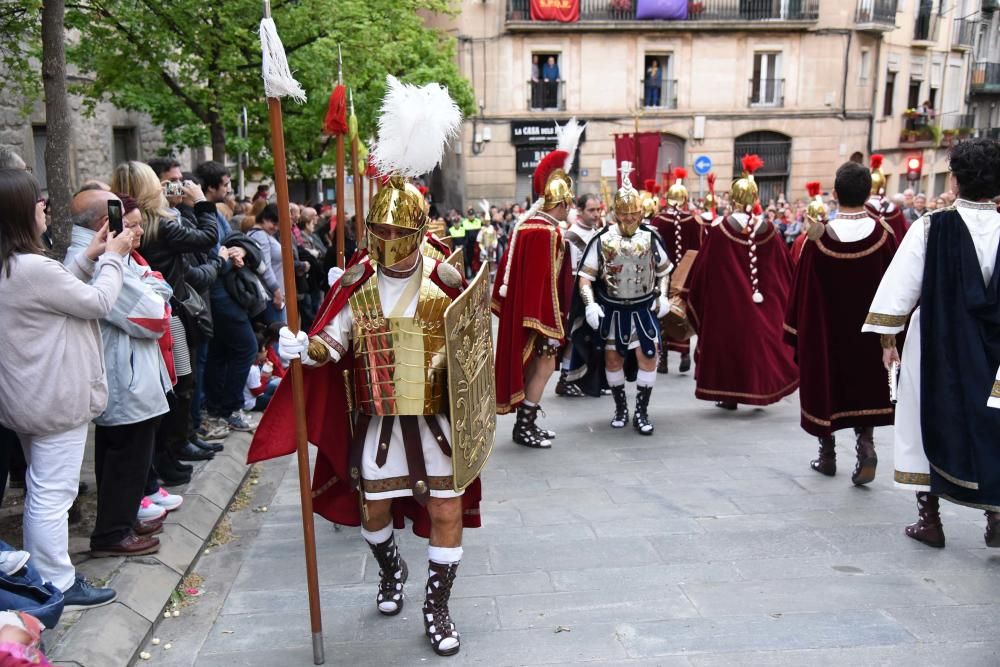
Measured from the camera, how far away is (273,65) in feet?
10.3

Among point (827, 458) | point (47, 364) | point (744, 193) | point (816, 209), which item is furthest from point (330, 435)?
point (744, 193)

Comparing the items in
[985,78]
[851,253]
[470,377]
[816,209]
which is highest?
[985,78]

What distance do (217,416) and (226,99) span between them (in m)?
4.68

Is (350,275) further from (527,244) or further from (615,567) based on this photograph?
(527,244)

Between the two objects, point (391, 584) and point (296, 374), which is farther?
point (391, 584)

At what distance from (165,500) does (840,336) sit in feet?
13.9

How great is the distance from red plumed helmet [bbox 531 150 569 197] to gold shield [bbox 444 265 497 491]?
3.13 metres

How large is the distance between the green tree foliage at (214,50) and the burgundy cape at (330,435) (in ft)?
20.9

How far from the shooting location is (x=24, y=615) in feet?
8.13

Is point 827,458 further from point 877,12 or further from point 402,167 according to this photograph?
point 877,12

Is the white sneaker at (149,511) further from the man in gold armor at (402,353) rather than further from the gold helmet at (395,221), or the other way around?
the gold helmet at (395,221)

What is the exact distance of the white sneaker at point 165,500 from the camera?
194 inches

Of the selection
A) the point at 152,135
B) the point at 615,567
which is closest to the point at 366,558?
the point at 615,567

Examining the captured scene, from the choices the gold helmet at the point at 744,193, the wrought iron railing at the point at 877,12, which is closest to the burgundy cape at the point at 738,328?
the gold helmet at the point at 744,193
